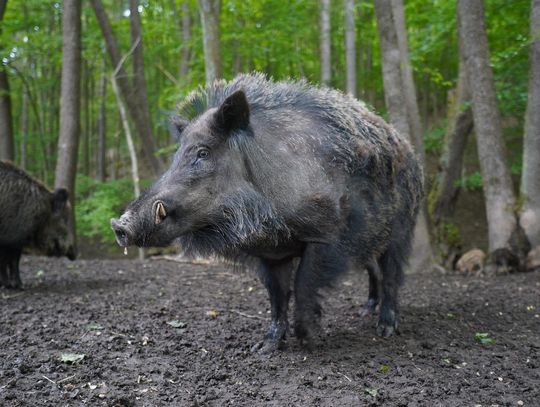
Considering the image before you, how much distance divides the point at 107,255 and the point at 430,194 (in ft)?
43.6

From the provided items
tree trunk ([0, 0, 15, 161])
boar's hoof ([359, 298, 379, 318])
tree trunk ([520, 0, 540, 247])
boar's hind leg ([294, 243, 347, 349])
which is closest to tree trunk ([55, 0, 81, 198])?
tree trunk ([0, 0, 15, 161])

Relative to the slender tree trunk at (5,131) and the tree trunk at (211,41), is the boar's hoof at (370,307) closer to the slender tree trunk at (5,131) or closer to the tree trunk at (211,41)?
the tree trunk at (211,41)

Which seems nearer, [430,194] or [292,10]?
[430,194]

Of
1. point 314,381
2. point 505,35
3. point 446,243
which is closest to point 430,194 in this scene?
point 446,243

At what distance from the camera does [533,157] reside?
845 cm

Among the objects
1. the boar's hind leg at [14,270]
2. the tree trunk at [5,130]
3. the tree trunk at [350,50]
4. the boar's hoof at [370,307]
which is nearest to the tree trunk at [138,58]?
the tree trunk at [5,130]

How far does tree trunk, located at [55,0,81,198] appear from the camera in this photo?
9.77 meters

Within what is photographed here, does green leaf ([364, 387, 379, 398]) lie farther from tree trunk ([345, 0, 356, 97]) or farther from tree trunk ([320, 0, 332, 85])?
tree trunk ([320, 0, 332, 85])

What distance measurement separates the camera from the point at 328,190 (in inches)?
162

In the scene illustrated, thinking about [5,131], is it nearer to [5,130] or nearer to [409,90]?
[5,130]

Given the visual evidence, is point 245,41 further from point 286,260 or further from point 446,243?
point 286,260

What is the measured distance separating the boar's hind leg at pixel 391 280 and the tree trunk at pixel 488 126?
3.81 metres

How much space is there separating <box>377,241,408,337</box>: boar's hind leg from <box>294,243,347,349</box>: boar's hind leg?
44.8 inches

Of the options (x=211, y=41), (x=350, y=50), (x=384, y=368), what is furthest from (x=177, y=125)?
(x=350, y=50)
